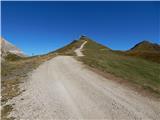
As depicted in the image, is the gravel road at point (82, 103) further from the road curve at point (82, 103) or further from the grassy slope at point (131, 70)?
the grassy slope at point (131, 70)

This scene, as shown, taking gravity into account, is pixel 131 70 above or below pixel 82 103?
above

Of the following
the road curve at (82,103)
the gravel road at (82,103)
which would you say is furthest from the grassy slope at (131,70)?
the gravel road at (82,103)

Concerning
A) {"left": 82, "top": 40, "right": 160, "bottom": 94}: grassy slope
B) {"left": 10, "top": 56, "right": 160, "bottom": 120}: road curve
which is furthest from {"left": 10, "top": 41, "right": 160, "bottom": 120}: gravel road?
{"left": 82, "top": 40, "right": 160, "bottom": 94}: grassy slope

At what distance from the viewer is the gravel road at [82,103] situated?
1268cm

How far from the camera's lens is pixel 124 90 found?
18.7 meters

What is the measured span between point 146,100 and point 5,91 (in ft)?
39.9

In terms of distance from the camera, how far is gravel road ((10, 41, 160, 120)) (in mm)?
12680

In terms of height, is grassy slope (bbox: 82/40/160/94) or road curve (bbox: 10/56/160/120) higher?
grassy slope (bbox: 82/40/160/94)

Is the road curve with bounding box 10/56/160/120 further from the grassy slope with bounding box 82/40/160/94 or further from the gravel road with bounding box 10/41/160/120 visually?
the grassy slope with bounding box 82/40/160/94

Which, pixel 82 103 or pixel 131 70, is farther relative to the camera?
pixel 131 70

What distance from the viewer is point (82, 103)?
14.7 metres

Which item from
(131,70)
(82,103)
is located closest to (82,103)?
(82,103)

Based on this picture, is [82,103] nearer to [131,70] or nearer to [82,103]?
[82,103]

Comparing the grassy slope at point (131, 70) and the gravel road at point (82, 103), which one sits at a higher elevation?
Answer: the grassy slope at point (131, 70)
